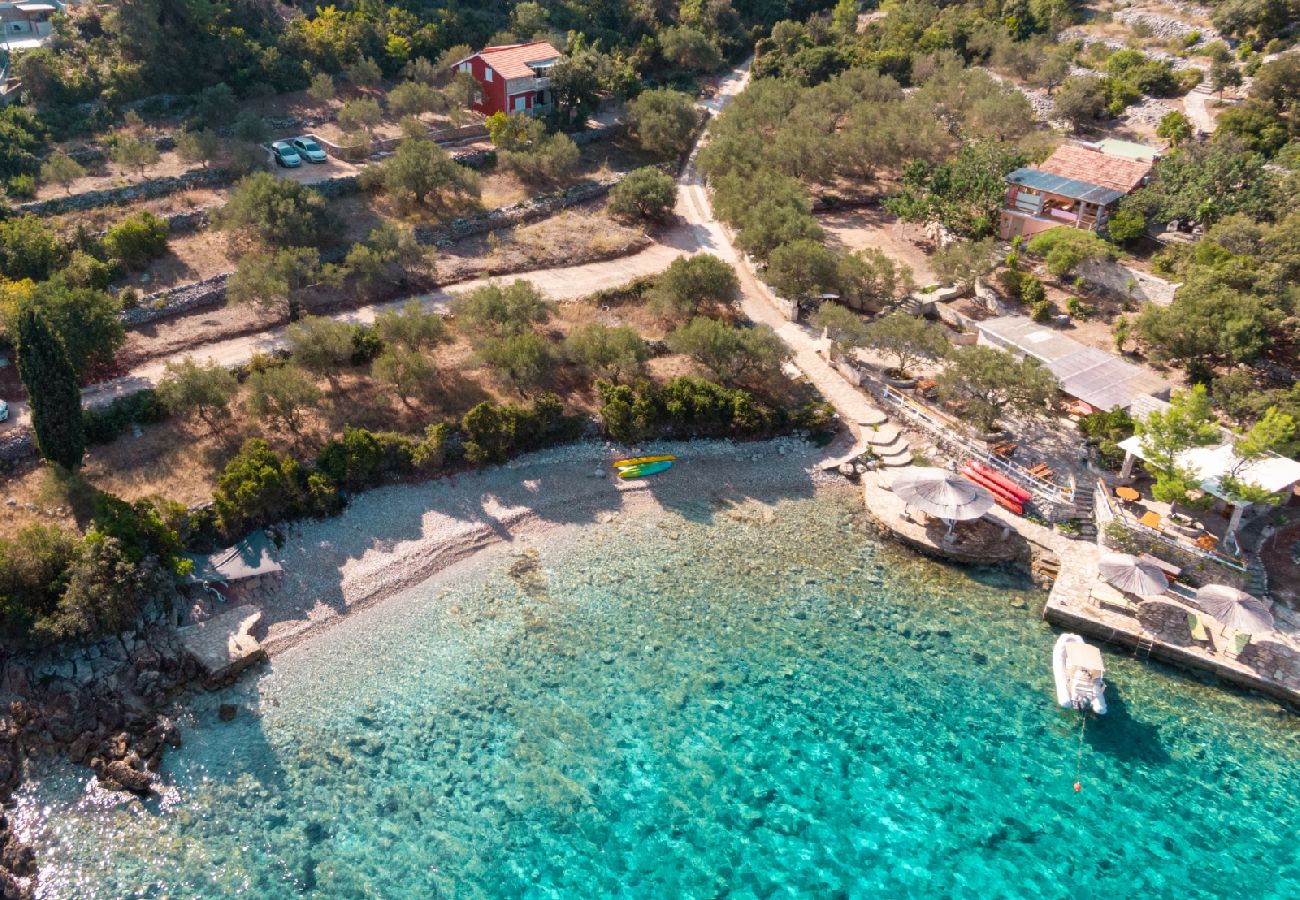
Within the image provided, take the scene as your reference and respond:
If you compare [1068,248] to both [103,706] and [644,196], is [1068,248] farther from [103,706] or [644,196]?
[103,706]

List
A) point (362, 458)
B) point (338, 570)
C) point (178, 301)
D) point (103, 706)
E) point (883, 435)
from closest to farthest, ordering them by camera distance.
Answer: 1. point (103, 706)
2. point (338, 570)
3. point (362, 458)
4. point (883, 435)
5. point (178, 301)

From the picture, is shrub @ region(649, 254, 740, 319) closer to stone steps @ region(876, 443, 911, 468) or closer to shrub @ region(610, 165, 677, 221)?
shrub @ region(610, 165, 677, 221)

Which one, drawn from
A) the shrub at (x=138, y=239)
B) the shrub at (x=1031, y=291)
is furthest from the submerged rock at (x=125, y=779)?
the shrub at (x=1031, y=291)

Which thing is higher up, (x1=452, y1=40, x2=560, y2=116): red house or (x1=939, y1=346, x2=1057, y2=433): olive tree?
(x1=452, y1=40, x2=560, y2=116): red house

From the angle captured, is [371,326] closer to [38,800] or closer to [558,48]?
[38,800]

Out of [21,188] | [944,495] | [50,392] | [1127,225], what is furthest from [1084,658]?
[21,188]

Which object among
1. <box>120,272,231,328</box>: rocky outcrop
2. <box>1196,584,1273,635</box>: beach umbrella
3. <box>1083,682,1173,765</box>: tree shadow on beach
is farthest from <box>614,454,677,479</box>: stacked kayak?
<box>120,272,231,328</box>: rocky outcrop
